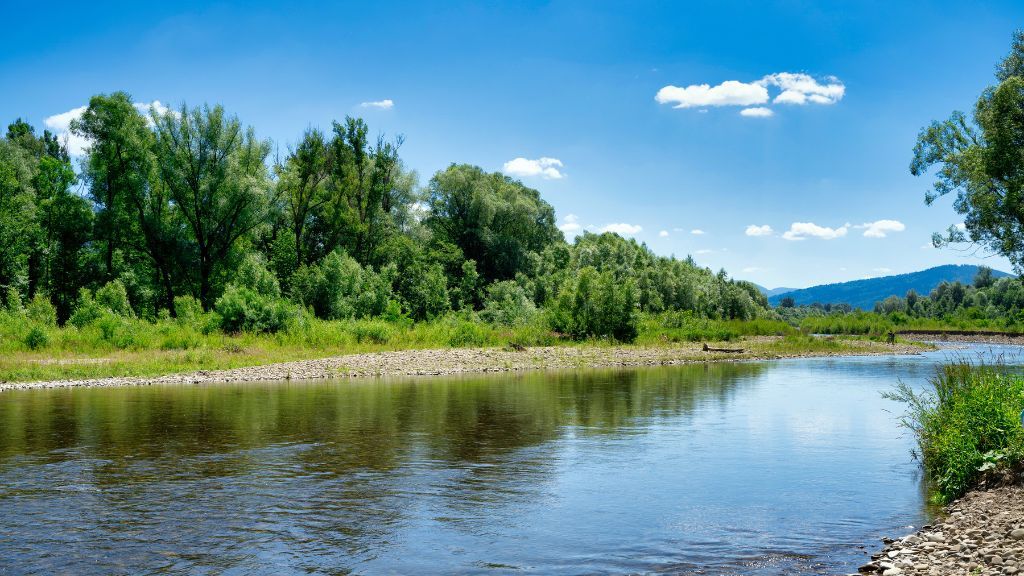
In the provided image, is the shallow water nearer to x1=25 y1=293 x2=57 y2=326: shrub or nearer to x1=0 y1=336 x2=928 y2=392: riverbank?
x1=0 y1=336 x2=928 y2=392: riverbank

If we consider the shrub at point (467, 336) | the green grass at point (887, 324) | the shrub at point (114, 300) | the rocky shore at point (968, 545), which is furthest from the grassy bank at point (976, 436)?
the green grass at point (887, 324)

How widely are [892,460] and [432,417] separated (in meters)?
12.3

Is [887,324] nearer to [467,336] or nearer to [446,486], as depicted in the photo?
[467,336]

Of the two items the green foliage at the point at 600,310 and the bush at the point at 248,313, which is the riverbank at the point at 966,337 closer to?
the green foliage at the point at 600,310

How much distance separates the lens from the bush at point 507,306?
62.8m

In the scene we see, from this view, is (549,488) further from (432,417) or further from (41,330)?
(41,330)

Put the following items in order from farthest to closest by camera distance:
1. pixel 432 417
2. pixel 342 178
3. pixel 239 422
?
pixel 342 178 → pixel 432 417 → pixel 239 422

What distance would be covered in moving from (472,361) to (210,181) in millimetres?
27035

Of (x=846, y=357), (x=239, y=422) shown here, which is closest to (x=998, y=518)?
(x=239, y=422)

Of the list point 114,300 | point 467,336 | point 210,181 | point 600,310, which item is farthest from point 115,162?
point 600,310

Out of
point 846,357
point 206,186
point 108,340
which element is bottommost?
point 846,357

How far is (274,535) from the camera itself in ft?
32.5

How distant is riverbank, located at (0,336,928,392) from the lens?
32656 mm

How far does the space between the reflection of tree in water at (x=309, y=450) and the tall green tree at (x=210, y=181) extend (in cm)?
2873
